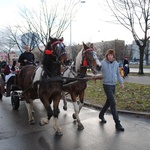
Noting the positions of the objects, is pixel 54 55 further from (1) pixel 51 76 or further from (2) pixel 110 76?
(2) pixel 110 76

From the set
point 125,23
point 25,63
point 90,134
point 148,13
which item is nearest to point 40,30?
point 125,23

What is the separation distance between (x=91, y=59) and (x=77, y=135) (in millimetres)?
1964

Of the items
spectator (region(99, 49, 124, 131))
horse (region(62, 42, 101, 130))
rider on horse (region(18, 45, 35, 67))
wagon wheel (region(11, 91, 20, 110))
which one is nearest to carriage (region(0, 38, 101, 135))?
horse (region(62, 42, 101, 130))

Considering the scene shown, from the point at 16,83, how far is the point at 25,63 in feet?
2.59

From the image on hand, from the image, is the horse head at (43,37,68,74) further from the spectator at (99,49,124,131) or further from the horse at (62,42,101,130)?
the spectator at (99,49,124,131)

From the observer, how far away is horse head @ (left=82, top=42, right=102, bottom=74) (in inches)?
223

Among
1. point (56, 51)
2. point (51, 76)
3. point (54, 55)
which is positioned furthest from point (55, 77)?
point (56, 51)

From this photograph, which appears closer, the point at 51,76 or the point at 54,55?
the point at 54,55

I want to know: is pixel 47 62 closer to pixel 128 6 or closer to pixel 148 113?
pixel 148 113

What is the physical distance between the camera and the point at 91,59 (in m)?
5.71

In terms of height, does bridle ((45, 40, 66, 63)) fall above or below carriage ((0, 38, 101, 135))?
above

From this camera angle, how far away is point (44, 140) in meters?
5.18

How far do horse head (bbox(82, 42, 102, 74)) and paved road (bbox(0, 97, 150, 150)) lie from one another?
64.7 inches

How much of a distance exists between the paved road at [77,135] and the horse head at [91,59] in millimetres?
1644
